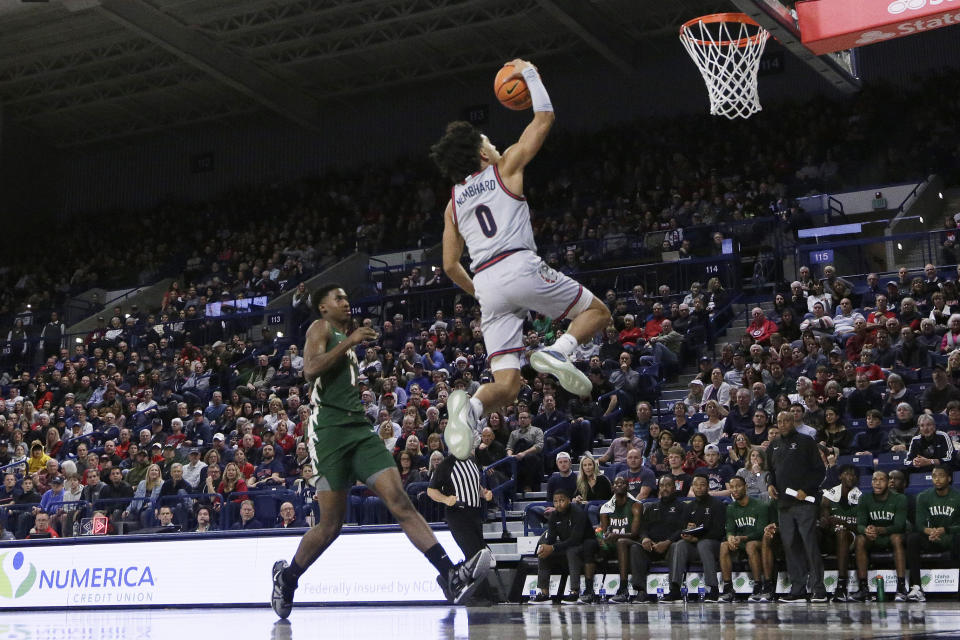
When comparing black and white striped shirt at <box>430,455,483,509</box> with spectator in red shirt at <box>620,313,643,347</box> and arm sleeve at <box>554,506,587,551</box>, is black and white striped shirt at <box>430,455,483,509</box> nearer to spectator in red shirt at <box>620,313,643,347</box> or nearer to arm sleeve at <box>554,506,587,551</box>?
arm sleeve at <box>554,506,587,551</box>

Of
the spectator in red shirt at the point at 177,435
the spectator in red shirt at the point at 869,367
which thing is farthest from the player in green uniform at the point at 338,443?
the spectator in red shirt at the point at 177,435

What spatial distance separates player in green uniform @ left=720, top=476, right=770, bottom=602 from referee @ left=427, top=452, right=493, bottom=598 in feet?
8.66

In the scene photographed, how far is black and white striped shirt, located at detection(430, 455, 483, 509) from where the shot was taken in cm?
1148

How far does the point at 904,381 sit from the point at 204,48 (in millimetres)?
22058

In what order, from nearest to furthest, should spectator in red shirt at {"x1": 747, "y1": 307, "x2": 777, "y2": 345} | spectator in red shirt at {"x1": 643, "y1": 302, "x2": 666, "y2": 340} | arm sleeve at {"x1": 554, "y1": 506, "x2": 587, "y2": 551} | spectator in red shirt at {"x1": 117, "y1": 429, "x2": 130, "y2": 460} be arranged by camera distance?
1. arm sleeve at {"x1": 554, "y1": 506, "x2": 587, "y2": 551}
2. spectator in red shirt at {"x1": 747, "y1": 307, "x2": 777, "y2": 345}
3. spectator in red shirt at {"x1": 643, "y1": 302, "x2": 666, "y2": 340}
4. spectator in red shirt at {"x1": 117, "y1": 429, "x2": 130, "y2": 460}

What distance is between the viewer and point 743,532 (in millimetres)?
12562

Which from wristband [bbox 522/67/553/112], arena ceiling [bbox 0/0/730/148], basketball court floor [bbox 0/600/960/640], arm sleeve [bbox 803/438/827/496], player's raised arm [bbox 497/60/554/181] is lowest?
basketball court floor [bbox 0/600/960/640]

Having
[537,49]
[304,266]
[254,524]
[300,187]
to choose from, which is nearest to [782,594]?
[254,524]

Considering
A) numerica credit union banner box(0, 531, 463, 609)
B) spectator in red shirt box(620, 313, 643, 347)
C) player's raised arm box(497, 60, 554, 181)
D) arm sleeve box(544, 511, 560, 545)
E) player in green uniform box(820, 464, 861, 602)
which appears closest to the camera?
player's raised arm box(497, 60, 554, 181)

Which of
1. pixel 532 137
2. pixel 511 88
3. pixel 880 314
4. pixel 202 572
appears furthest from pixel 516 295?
pixel 880 314

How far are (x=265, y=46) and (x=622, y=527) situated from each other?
22167 mm

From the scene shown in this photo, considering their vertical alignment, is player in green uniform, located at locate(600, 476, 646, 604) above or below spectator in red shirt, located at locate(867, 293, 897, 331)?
below

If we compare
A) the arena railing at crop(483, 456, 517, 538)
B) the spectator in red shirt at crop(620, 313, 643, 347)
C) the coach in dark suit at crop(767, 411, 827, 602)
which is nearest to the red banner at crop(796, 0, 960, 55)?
the coach in dark suit at crop(767, 411, 827, 602)

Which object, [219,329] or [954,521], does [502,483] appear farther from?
[219,329]
